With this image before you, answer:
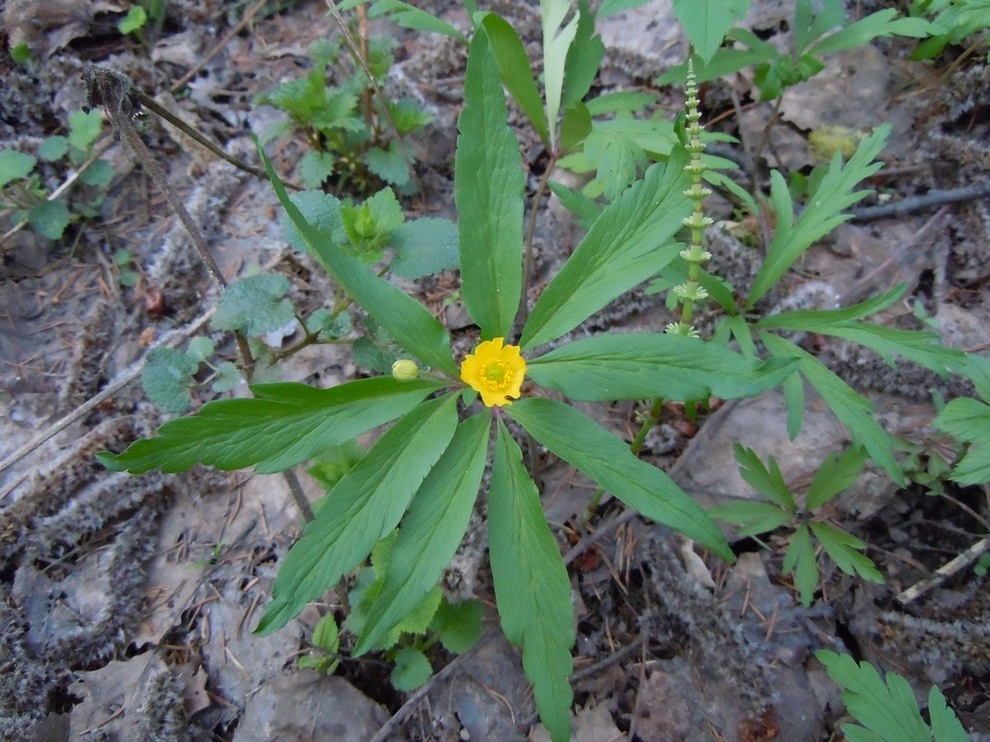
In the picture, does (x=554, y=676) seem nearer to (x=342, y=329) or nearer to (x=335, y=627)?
(x=335, y=627)

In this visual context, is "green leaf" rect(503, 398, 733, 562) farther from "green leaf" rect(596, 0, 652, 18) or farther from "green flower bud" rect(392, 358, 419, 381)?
"green leaf" rect(596, 0, 652, 18)

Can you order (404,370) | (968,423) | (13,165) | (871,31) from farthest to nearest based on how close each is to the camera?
(13,165)
(871,31)
(968,423)
(404,370)

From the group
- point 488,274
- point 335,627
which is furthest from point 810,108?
point 335,627

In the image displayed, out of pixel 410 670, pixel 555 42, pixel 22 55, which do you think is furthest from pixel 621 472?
pixel 22 55

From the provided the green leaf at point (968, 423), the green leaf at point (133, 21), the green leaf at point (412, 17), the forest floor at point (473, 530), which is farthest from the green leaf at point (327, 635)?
the green leaf at point (133, 21)

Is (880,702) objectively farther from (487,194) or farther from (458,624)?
(487,194)
